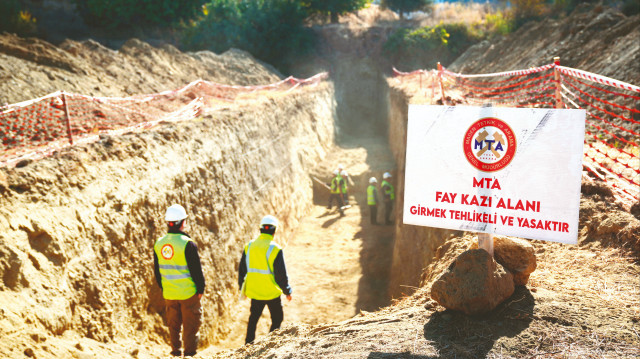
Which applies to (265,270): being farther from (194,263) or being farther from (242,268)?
(194,263)

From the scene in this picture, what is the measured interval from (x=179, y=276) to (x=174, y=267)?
0.12 metres

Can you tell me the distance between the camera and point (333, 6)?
1382 inches

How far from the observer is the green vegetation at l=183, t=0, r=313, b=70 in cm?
3080

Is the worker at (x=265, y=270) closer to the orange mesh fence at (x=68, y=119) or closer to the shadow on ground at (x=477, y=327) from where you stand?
the shadow on ground at (x=477, y=327)

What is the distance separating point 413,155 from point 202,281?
308cm

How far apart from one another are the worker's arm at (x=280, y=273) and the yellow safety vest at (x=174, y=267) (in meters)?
1.00

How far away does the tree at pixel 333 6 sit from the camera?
114 feet

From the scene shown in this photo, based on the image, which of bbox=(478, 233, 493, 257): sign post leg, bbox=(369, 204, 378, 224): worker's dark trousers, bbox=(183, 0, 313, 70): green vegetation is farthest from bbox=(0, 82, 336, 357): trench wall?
bbox=(183, 0, 313, 70): green vegetation

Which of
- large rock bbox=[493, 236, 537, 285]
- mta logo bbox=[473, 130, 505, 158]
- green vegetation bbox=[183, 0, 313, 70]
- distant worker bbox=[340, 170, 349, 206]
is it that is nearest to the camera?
mta logo bbox=[473, 130, 505, 158]

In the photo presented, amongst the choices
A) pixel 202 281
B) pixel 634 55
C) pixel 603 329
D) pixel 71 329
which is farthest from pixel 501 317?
pixel 634 55

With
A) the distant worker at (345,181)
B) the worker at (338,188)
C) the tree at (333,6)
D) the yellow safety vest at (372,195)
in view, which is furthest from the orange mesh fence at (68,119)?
the tree at (333,6)

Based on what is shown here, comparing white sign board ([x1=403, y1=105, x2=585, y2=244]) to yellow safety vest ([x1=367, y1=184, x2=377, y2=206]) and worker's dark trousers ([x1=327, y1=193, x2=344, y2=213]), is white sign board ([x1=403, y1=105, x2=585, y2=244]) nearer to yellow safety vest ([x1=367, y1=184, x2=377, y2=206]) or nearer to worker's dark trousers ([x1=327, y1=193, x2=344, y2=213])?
yellow safety vest ([x1=367, y1=184, x2=377, y2=206])

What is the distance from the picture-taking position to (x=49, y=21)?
28.8 meters

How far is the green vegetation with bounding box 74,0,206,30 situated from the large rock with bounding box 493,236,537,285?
89.5 feet
